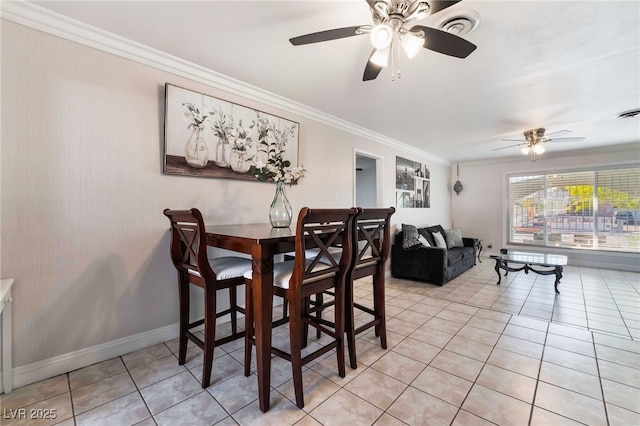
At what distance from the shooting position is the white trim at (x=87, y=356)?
1.67 meters

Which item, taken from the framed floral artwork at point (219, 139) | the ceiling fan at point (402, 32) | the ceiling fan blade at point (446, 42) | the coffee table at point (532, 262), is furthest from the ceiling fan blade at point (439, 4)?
the coffee table at point (532, 262)

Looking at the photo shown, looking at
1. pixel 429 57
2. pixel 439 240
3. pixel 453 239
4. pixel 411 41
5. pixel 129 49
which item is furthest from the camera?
pixel 453 239

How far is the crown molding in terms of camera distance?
5.37 feet

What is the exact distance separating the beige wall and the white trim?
4 cm

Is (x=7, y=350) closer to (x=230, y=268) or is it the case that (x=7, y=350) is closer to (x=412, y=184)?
(x=230, y=268)

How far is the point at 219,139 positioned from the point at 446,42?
76.4 inches

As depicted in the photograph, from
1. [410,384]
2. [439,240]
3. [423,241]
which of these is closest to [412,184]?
[439,240]

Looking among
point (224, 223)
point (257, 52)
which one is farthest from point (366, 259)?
point (257, 52)

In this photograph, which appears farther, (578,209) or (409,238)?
(578,209)

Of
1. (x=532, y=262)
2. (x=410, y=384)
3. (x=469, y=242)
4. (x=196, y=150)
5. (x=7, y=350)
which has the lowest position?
(x=410, y=384)

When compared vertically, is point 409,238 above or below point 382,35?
below

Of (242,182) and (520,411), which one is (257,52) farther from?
(520,411)

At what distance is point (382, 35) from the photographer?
132cm

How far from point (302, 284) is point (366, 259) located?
699mm
